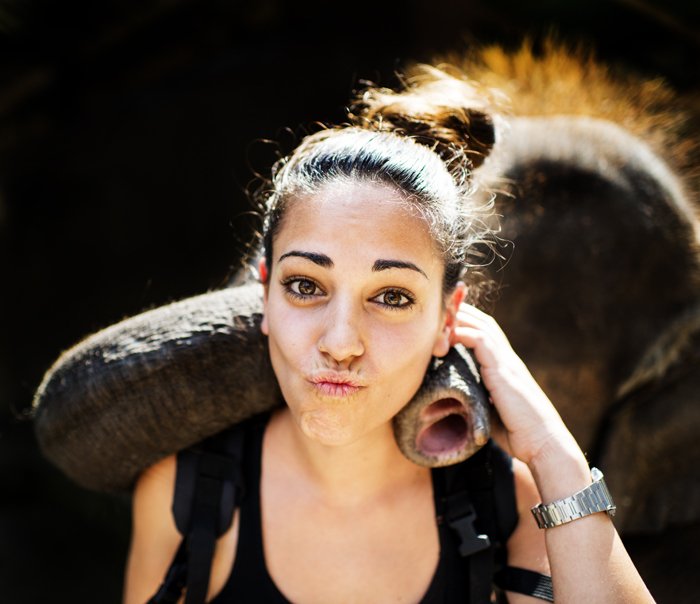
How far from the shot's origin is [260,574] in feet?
4.72

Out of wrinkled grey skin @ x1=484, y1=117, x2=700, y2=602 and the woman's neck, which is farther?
wrinkled grey skin @ x1=484, y1=117, x2=700, y2=602

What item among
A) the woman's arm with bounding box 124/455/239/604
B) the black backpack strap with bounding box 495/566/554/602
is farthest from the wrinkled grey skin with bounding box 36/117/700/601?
the woman's arm with bounding box 124/455/239/604

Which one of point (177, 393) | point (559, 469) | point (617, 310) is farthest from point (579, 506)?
point (617, 310)

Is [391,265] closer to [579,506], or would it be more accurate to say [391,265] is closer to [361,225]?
[361,225]

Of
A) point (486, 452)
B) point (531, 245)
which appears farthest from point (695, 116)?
point (486, 452)

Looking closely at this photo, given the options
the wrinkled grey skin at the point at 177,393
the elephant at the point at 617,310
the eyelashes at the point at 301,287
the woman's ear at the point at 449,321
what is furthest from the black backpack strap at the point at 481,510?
the elephant at the point at 617,310

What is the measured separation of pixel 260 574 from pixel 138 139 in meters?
2.85

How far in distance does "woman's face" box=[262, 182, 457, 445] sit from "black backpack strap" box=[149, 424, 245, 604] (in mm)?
276

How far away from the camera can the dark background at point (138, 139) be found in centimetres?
299

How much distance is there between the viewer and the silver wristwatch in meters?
1.28

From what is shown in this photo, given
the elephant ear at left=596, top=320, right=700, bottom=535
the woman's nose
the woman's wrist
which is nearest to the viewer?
the woman's nose

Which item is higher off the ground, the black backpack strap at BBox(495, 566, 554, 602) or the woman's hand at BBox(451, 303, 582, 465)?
the woman's hand at BBox(451, 303, 582, 465)

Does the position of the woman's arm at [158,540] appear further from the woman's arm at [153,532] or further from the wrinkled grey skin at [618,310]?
the wrinkled grey skin at [618,310]

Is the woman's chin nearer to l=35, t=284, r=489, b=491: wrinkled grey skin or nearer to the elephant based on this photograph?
l=35, t=284, r=489, b=491: wrinkled grey skin
